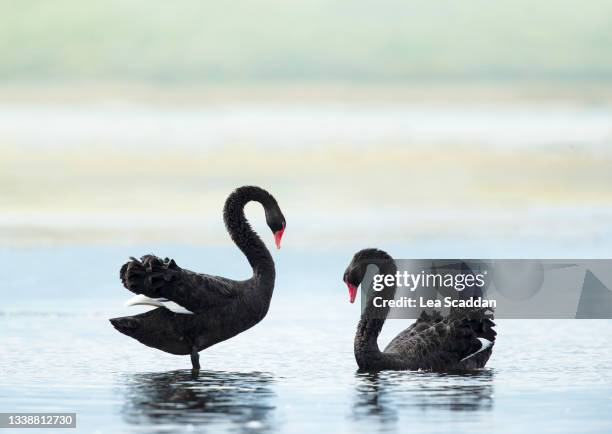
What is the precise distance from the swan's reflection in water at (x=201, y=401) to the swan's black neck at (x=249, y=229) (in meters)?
1.31

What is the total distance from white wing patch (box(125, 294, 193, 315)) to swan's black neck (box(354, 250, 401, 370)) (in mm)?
1666

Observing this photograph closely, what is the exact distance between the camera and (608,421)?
11570 millimetres

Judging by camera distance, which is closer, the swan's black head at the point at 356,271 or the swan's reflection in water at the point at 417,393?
the swan's reflection in water at the point at 417,393

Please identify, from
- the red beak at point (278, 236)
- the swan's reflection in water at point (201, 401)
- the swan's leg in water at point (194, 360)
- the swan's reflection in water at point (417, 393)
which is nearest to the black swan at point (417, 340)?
the swan's reflection in water at point (417, 393)

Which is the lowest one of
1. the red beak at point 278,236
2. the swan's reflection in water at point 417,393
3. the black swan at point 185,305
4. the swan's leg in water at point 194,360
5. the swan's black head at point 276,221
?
the swan's reflection in water at point 417,393

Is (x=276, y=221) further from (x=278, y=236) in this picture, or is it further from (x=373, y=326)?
(x=373, y=326)

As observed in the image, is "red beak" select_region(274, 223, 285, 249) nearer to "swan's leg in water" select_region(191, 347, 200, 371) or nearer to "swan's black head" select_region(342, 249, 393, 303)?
"swan's black head" select_region(342, 249, 393, 303)

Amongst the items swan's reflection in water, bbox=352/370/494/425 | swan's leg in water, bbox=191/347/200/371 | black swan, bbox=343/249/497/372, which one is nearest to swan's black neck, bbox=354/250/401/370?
black swan, bbox=343/249/497/372

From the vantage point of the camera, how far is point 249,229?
15.5 m

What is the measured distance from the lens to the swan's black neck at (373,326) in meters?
14.7

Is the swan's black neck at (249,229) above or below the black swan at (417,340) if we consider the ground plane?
above

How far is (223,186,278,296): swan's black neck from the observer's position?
50.1 feet

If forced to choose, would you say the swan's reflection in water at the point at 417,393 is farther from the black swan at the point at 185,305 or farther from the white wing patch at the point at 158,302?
the white wing patch at the point at 158,302

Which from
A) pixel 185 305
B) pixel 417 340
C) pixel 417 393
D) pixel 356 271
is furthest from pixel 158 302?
pixel 417 393
